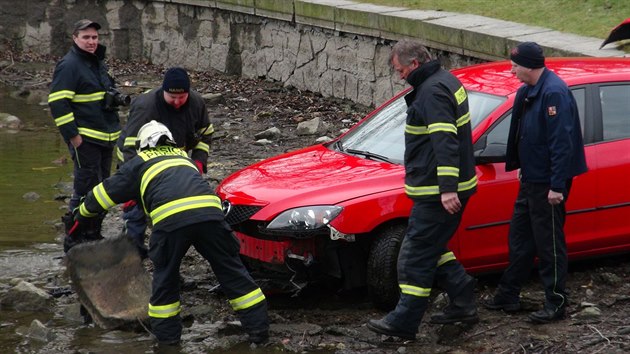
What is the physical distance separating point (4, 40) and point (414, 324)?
14.8 meters

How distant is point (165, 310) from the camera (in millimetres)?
6598

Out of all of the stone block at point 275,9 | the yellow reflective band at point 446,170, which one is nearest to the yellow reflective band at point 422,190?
the yellow reflective band at point 446,170

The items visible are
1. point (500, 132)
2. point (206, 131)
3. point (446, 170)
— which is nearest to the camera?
point (446, 170)

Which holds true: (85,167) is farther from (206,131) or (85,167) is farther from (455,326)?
(455,326)

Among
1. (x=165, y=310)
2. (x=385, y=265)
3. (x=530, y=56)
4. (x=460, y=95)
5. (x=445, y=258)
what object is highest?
(x=530, y=56)

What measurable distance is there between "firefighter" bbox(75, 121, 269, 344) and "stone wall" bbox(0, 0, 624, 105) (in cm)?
563

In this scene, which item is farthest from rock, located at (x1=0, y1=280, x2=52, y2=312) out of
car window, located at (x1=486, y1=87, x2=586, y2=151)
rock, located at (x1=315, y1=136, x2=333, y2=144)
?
rock, located at (x1=315, y1=136, x2=333, y2=144)

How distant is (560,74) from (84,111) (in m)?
3.57

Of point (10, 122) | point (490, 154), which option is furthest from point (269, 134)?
point (490, 154)

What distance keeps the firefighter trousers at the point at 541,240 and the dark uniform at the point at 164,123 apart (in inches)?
92.6

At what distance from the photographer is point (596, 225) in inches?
288

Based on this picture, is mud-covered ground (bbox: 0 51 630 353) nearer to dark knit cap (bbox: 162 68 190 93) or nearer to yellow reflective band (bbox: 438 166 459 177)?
yellow reflective band (bbox: 438 166 459 177)

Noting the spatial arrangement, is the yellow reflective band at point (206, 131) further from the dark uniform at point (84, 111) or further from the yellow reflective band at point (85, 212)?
the yellow reflective band at point (85, 212)

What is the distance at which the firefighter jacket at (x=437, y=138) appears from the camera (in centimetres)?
619
